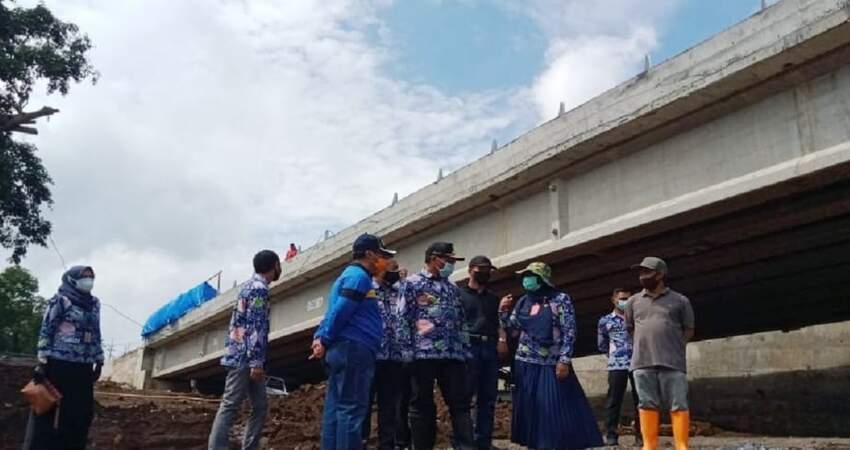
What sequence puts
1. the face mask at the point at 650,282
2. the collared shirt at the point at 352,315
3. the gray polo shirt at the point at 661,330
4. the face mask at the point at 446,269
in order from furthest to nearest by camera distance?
the face mask at the point at 446,269, the face mask at the point at 650,282, the gray polo shirt at the point at 661,330, the collared shirt at the point at 352,315

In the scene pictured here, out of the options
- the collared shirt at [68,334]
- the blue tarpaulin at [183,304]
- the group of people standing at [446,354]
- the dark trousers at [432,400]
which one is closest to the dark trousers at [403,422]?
the group of people standing at [446,354]

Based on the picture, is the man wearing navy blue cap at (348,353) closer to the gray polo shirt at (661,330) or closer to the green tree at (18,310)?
the gray polo shirt at (661,330)

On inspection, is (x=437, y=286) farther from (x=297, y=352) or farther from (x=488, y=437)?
(x=297, y=352)

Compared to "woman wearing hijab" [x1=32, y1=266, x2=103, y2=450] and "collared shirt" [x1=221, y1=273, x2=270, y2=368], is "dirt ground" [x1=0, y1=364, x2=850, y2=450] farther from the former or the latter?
"collared shirt" [x1=221, y1=273, x2=270, y2=368]

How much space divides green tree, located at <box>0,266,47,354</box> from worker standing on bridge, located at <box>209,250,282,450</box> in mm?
39050

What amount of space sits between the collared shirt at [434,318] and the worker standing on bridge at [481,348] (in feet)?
0.92

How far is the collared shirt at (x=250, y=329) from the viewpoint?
5961 mm

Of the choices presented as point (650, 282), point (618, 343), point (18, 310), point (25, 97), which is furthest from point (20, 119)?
point (18, 310)

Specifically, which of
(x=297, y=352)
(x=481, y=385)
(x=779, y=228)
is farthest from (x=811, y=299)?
(x=297, y=352)

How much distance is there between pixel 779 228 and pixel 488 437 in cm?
455

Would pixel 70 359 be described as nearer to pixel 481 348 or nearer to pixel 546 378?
pixel 481 348

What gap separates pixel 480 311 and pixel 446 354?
905mm

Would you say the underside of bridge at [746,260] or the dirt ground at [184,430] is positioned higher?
the underside of bridge at [746,260]

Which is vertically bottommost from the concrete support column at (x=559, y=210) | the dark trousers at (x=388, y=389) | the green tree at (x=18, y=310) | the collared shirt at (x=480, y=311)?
the dark trousers at (x=388, y=389)
